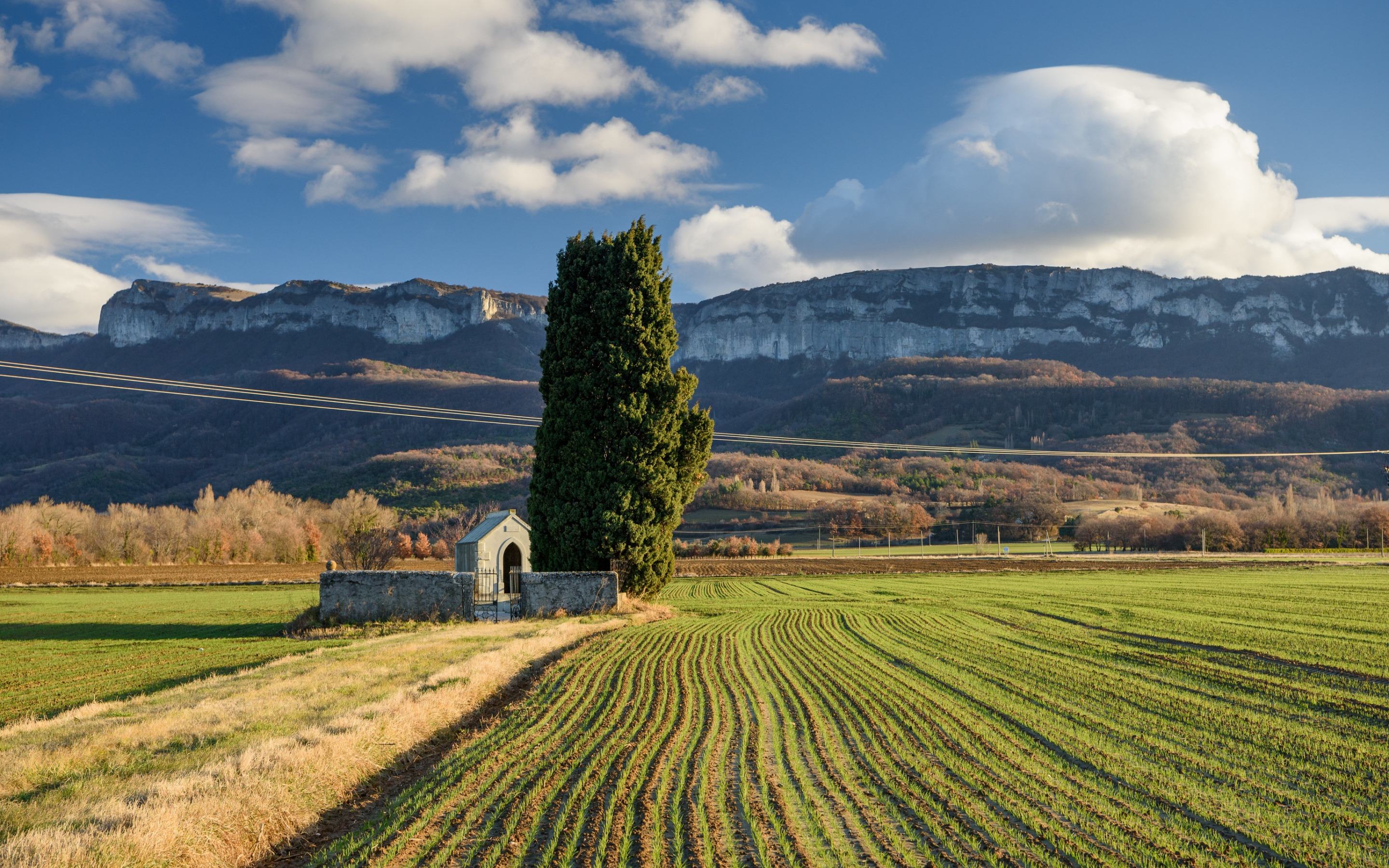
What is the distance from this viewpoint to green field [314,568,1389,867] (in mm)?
6918

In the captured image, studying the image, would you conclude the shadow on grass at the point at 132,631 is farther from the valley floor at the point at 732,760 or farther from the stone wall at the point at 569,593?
the valley floor at the point at 732,760

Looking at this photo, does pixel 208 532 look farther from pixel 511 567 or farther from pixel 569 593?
pixel 569 593

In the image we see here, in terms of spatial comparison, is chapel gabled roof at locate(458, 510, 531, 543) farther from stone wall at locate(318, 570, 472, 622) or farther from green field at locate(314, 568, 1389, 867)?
green field at locate(314, 568, 1389, 867)

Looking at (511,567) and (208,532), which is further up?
(511,567)

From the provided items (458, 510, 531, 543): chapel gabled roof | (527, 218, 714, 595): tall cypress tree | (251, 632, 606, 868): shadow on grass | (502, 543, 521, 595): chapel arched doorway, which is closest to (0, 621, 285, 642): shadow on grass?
(458, 510, 531, 543): chapel gabled roof

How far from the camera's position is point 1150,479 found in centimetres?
11919

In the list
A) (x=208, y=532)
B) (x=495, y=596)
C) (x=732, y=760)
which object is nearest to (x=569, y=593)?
(x=495, y=596)

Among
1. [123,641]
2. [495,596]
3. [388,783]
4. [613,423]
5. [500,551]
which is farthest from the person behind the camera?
[500,551]

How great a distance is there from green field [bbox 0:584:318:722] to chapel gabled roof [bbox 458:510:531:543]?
765 cm

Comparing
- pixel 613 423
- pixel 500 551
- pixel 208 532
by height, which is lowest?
pixel 208 532

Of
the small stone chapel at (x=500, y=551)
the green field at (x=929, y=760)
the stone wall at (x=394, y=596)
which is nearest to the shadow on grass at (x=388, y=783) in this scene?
the green field at (x=929, y=760)

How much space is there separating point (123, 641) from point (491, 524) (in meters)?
13.7

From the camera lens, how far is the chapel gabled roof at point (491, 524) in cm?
3400

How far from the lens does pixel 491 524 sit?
34438mm
